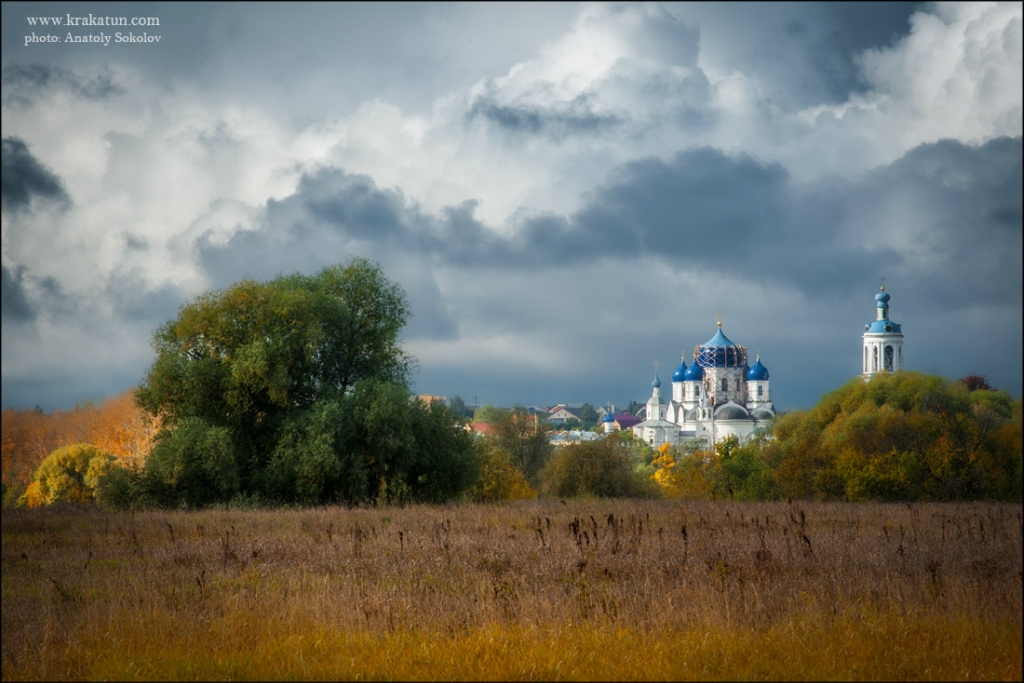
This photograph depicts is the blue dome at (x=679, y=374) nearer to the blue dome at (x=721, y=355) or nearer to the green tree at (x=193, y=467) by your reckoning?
the blue dome at (x=721, y=355)

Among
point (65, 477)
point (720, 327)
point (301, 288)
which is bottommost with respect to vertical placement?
point (65, 477)

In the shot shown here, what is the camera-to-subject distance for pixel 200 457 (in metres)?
28.0

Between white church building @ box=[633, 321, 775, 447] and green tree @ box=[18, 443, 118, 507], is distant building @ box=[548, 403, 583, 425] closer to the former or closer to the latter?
green tree @ box=[18, 443, 118, 507]

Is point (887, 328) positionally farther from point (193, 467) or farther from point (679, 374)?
point (679, 374)

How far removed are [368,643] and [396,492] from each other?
72.8 feet

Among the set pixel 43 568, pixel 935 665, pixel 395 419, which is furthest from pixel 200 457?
pixel 935 665

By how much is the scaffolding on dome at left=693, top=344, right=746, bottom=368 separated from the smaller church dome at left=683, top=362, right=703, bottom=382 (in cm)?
134

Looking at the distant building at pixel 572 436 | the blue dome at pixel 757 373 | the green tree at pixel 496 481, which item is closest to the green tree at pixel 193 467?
the green tree at pixel 496 481

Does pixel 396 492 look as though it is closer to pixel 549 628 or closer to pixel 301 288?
pixel 301 288

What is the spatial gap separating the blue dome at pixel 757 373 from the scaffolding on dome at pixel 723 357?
399 centimetres

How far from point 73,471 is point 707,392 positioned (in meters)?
158

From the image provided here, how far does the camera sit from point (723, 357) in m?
187

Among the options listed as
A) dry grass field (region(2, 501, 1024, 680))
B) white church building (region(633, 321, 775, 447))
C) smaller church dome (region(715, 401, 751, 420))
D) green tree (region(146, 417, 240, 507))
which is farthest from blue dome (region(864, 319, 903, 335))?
white church building (region(633, 321, 775, 447))

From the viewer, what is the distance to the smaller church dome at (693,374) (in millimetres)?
185250
